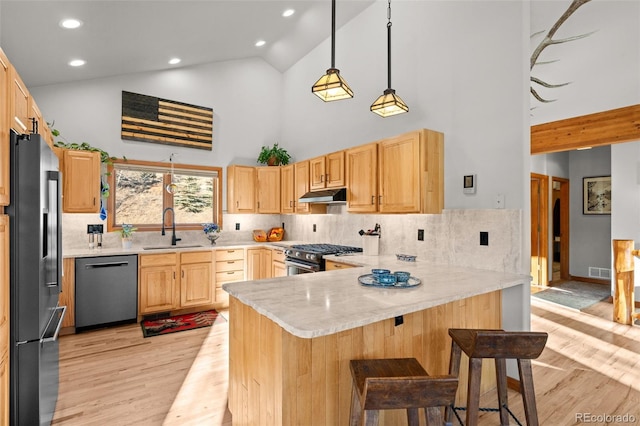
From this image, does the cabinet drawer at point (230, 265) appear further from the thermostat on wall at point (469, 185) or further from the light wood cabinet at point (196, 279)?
the thermostat on wall at point (469, 185)

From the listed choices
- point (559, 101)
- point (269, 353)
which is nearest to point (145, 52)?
point (269, 353)

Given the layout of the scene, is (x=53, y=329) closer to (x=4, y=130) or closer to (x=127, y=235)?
(x=4, y=130)

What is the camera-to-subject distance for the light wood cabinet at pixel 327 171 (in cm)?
397

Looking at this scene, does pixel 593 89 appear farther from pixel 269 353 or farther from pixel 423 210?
pixel 269 353

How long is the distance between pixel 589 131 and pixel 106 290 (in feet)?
20.3

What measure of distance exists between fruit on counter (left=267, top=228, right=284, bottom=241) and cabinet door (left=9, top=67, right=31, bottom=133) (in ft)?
11.6

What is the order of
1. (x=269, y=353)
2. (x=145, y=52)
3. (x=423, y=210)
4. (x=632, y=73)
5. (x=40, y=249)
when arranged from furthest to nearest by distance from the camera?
(x=145, y=52) < (x=632, y=73) < (x=423, y=210) < (x=40, y=249) < (x=269, y=353)

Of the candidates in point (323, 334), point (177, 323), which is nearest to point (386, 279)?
point (323, 334)

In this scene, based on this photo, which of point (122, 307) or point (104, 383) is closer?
point (104, 383)

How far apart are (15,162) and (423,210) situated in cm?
284

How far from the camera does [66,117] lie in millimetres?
4168

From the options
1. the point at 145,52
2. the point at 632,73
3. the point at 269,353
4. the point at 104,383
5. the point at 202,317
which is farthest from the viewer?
the point at 202,317

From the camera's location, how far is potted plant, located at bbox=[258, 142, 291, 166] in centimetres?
543

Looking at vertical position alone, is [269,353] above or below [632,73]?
below
